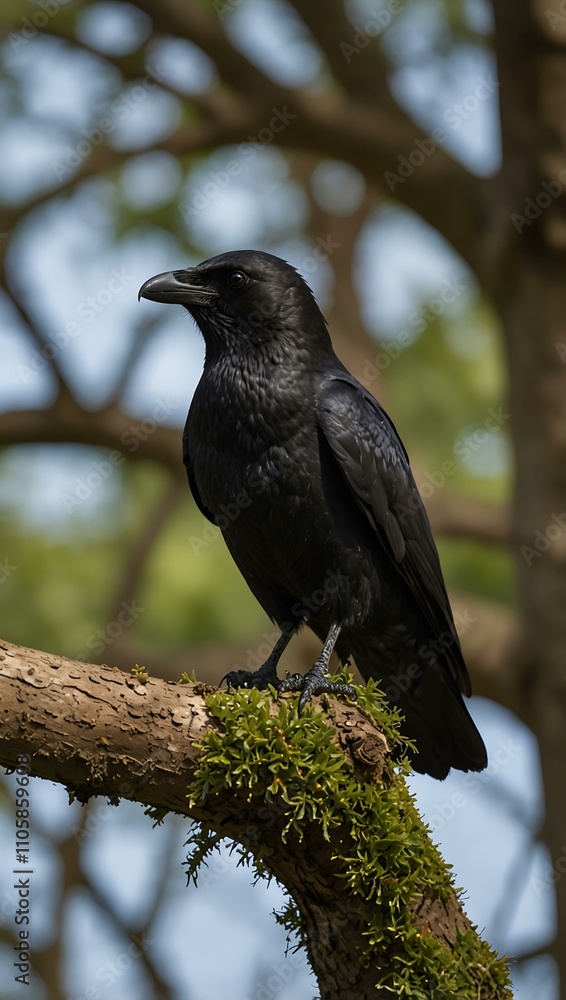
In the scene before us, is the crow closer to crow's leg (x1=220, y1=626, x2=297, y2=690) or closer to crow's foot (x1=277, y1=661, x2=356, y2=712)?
crow's leg (x1=220, y1=626, x2=297, y2=690)

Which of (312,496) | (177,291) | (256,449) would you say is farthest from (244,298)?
(312,496)

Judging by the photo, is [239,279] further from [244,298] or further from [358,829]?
[358,829]

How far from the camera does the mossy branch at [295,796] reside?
3.03 metres

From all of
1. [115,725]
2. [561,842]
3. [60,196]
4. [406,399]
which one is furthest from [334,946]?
[406,399]

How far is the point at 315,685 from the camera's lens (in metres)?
3.61

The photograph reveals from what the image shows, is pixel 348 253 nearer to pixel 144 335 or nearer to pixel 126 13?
pixel 144 335

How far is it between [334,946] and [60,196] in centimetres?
646

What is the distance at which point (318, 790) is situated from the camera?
3.13 metres

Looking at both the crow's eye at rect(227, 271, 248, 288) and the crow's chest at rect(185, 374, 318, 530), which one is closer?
the crow's chest at rect(185, 374, 318, 530)

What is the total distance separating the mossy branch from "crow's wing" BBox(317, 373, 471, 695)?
1162mm

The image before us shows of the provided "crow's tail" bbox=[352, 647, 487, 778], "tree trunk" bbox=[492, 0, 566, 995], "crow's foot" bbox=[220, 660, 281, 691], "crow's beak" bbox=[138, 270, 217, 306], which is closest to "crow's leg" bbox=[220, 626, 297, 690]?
"crow's foot" bbox=[220, 660, 281, 691]

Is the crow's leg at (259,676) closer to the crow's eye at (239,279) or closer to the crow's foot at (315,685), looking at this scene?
the crow's foot at (315,685)

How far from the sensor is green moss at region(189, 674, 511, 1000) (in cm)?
310

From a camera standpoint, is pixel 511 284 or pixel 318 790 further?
pixel 511 284
